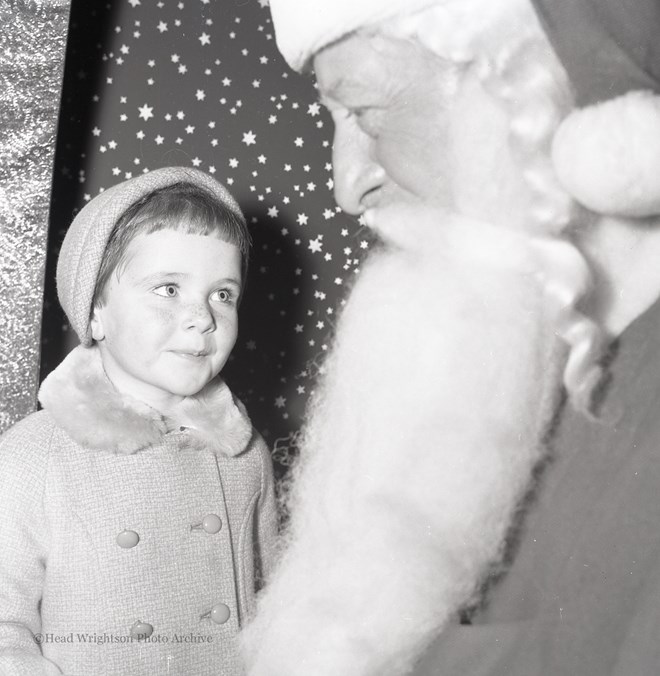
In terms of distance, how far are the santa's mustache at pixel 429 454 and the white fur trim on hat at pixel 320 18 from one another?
165mm

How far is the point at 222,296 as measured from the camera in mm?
970

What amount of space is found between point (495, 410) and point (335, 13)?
37 cm

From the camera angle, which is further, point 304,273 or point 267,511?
point 304,273

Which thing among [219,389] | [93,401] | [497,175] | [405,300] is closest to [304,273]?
[219,389]

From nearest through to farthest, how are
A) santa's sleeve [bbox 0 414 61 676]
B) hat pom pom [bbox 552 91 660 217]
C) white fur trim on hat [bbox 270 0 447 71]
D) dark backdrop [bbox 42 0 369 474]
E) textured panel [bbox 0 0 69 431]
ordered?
hat pom pom [bbox 552 91 660 217] → white fur trim on hat [bbox 270 0 447 71] → santa's sleeve [bbox 0 414 61 676] → textured panel [bbox 0 0 69 431] → dark backdrop [bbox 42 0 369 474]

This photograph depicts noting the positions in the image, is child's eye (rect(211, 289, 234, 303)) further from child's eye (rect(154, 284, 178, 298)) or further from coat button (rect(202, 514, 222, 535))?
coat button (rect(202, 514, 222, 535))

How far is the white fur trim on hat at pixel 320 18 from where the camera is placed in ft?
2.19

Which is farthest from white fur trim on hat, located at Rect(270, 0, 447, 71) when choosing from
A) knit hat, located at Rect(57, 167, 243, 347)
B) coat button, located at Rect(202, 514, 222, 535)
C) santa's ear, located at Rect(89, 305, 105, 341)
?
coat button, located at Rect(202, 514, 222, 535)

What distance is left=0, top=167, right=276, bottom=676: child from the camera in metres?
0.87

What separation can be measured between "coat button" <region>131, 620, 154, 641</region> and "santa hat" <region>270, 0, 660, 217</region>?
64cm

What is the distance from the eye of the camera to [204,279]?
937 mm

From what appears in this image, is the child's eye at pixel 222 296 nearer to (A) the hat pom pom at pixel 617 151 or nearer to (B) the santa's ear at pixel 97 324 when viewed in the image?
(B) the santa's ear at pixel 97 324

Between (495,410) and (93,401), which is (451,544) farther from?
(93,401)

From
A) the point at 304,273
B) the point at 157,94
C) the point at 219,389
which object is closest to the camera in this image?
the point at 219,389
